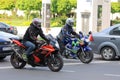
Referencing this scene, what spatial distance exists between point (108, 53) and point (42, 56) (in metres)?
4.54

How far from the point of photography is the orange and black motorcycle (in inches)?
518

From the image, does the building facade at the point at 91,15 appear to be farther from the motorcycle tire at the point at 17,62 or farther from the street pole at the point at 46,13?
the motorcycle tire at the point at 17,62

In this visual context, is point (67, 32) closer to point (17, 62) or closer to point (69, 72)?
point (17, 62)

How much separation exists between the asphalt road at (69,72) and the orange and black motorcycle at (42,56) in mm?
209

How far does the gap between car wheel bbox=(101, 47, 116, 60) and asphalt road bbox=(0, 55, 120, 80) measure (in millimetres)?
1370

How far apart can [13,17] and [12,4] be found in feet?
11.7

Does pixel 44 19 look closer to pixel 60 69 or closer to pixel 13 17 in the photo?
Result: pixel 60 69

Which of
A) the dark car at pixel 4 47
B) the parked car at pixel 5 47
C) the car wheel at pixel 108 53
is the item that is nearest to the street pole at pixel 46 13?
the car wheel at pixel 108 53

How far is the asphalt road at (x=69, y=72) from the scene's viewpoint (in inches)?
478

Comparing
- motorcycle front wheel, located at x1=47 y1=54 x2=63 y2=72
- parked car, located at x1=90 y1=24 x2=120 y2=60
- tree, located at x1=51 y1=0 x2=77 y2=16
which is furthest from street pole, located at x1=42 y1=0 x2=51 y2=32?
motorcycle front wheel, located at x1=47 y1=54 x2=63 y2=72

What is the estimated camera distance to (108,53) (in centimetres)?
1731

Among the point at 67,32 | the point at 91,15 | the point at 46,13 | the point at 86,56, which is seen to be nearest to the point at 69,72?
the point at 86,56

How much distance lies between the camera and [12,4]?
80.8m

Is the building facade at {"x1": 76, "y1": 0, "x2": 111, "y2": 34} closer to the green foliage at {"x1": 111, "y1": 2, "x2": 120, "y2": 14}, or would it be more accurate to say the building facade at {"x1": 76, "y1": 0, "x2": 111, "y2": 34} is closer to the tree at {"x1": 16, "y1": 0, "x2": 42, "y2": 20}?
the tree at {"x1": 16, "y1": 0, "x2": 42, "y2": 20}
